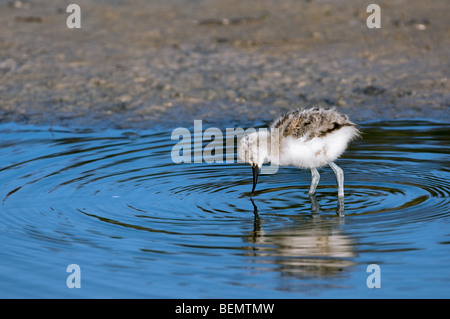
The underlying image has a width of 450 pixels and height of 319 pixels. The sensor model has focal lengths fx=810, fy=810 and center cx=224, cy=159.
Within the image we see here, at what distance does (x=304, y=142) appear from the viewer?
264 inches

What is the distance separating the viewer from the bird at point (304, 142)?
6.71m

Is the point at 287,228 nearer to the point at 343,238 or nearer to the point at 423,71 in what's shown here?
the point at 343,238

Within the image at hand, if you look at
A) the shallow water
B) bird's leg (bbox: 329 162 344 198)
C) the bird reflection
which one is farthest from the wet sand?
the bird reflection

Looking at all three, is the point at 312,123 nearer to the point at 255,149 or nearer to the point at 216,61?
the point at 255,149

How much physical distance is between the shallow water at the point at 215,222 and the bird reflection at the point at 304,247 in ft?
0.04

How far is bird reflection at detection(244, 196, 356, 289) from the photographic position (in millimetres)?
5234

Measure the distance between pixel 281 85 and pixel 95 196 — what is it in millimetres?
4063

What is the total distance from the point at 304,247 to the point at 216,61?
19.6 feet

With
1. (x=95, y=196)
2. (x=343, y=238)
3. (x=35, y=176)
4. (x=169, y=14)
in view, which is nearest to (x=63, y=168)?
(x=35, y=176)

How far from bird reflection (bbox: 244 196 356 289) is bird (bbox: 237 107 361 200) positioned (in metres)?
0.63

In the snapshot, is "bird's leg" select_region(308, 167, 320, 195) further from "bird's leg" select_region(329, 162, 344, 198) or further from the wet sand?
the wet sand

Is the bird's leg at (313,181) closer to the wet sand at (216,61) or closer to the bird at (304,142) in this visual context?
the bird at (304,142)

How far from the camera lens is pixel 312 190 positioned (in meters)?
7.04

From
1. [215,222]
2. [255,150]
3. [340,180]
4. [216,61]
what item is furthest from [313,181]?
[216,61]
